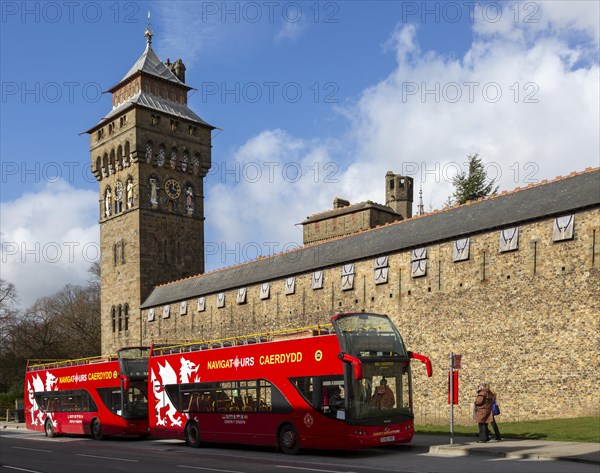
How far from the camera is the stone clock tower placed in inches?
1987

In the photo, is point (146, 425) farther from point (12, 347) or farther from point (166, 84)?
A: point (12, 347)

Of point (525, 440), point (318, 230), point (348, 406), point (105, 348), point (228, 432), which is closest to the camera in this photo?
point (348, 406)

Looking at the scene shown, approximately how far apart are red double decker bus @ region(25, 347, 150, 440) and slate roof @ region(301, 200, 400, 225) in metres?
33.2

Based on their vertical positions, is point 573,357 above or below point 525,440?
above

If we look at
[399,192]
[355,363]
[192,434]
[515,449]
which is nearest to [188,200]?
[399,192]

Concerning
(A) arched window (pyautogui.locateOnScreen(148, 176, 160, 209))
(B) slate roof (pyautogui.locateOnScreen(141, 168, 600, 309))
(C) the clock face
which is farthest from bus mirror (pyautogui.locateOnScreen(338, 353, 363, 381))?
(C) the clock face

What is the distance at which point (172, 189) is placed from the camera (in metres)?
53.0

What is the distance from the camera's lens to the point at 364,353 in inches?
677

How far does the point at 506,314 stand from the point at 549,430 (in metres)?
6.54

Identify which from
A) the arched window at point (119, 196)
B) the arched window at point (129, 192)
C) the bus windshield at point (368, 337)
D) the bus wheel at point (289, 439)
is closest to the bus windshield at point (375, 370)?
the bus windshield at point (368, 337)

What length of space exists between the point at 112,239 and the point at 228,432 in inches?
1369

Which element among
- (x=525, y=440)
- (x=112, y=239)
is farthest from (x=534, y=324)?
(x=112, y=239)

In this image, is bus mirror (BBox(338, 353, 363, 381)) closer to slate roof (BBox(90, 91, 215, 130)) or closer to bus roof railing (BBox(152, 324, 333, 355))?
bus roof railing (BBox(152, 324, 333, 355))

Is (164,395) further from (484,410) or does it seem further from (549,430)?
(549,430)
